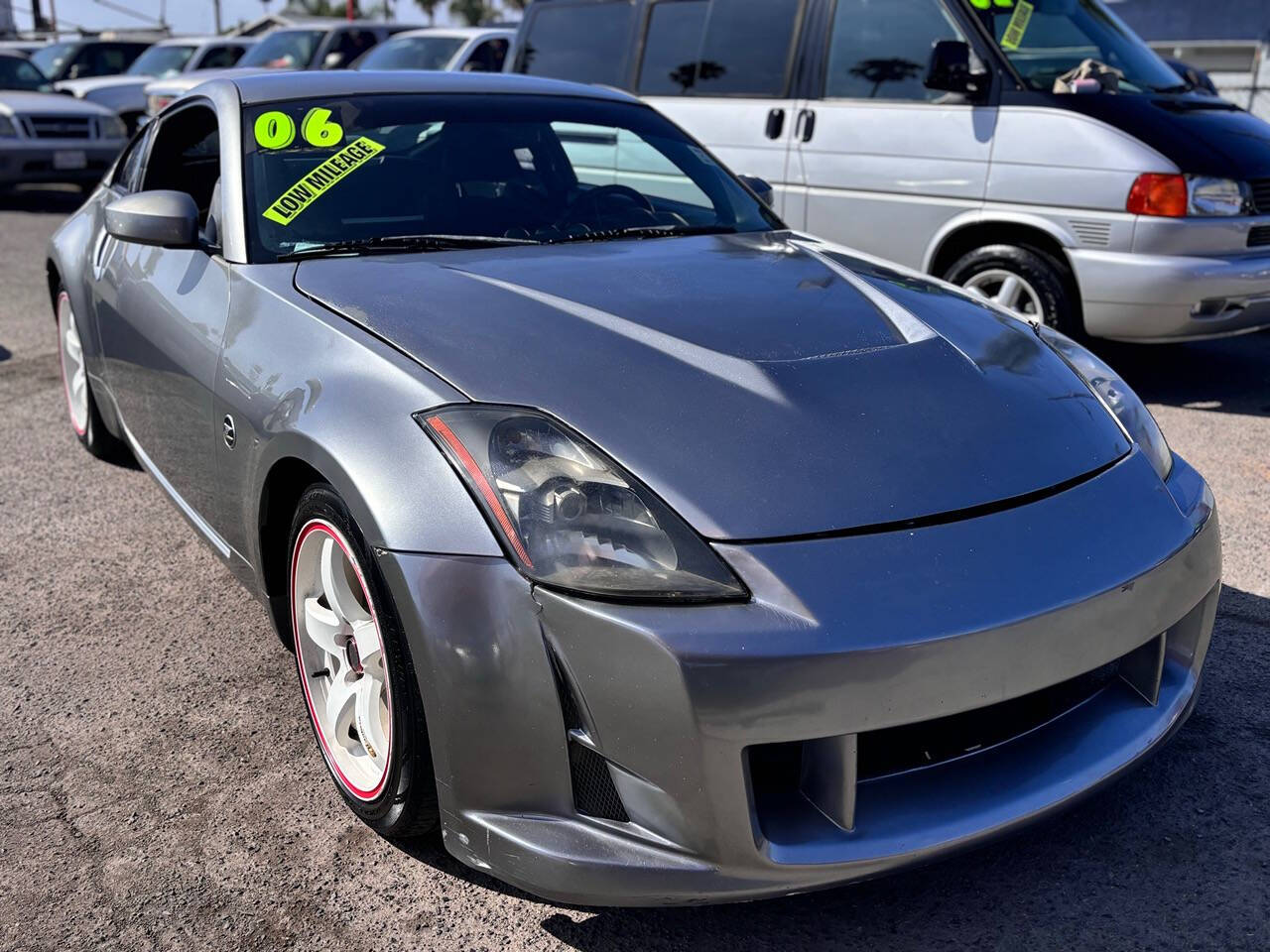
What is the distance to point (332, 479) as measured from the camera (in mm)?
2178

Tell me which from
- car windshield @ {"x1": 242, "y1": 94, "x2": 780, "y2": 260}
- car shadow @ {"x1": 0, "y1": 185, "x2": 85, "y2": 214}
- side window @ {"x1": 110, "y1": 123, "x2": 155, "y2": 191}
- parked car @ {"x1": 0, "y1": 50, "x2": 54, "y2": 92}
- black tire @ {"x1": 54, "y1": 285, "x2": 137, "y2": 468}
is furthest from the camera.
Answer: parked car @ {"x1": 0, "y1": 50, "x2": 54, "y2": 92}

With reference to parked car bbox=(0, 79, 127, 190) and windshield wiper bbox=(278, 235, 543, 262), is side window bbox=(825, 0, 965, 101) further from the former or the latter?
parked car bbox=(0, 79, 127, 190)

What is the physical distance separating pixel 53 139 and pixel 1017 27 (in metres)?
9.69

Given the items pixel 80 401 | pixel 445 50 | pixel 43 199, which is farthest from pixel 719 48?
pixel 43 199

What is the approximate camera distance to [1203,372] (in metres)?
5.93

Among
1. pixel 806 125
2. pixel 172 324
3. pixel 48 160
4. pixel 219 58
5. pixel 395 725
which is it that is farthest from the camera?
pixel 219 58

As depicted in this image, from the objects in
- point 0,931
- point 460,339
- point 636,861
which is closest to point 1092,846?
point 636,861

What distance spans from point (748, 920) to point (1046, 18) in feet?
15.9

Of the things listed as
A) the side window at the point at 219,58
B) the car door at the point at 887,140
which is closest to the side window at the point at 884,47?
the car door at the point at 887,140

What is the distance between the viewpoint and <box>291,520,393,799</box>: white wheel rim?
7.43 ft

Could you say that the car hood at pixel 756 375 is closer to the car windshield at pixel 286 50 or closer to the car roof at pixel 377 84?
the car roof at pixel 377 84

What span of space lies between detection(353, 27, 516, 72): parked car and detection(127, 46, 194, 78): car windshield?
5.06m

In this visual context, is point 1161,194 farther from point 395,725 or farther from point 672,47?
point 395,725

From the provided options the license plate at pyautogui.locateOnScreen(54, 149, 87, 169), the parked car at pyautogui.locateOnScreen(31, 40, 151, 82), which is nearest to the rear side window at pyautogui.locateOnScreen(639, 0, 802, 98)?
the license plate at pyautogui.locateOnScreen(54, 149, 87, 169)
